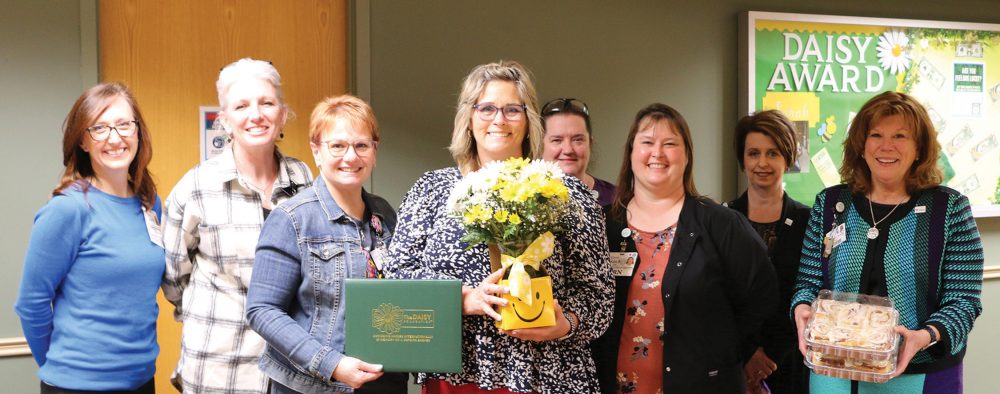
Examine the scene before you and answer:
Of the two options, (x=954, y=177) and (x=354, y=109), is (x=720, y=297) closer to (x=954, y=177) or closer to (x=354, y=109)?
(x=354, y=109)

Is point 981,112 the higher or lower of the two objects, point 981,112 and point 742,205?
the higher

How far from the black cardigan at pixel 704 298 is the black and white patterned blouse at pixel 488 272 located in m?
0.29

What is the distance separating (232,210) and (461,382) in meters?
0.89

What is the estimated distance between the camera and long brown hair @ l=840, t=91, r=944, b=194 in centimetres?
260

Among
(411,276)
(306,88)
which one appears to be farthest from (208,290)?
(306,88)

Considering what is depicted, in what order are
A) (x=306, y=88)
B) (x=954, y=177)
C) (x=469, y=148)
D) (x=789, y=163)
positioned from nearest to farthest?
(x=469, y=148) < (x=789, y=163) < (x=306, y=88) < (x=954, y=177)

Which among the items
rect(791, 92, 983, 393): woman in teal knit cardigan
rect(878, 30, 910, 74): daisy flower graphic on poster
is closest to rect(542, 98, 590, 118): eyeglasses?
rect(791, 92, 983, 393): woman in teal knit cardigan

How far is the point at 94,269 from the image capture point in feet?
7.84

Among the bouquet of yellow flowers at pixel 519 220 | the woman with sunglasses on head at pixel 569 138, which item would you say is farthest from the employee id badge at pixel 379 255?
the woman with sunglasses on head at pixel 569 138

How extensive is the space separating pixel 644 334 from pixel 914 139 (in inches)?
42.1

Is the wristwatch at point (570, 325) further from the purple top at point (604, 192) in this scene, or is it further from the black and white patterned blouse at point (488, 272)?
the purple top at point (604, 192)

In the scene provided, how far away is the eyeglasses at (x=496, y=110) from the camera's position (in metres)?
2.20

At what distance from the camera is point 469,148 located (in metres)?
2.29

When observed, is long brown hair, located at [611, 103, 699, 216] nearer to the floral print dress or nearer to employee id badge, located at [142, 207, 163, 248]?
the floral print dress
